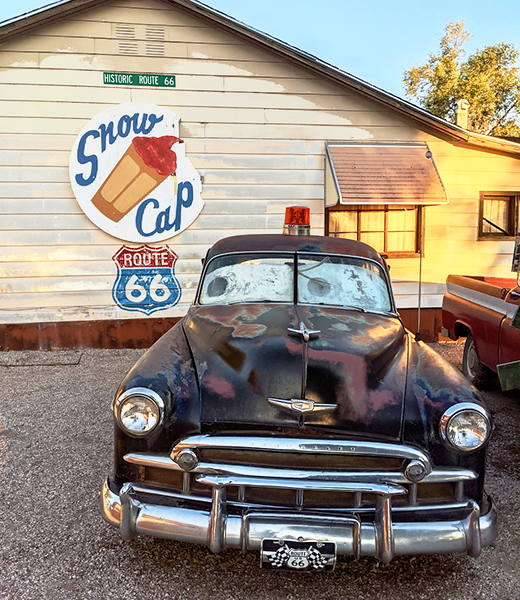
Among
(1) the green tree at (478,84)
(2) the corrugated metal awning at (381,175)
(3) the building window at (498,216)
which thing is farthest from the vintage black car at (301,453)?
(1) the green tree at (478,84)

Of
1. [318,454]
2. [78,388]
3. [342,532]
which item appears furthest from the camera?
[78,388]

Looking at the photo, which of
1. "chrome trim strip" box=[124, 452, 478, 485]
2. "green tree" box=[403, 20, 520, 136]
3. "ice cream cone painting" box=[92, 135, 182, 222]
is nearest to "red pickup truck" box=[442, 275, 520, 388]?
"chrome trim strip" box=[124, 452, 478, 485]

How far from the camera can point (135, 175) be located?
7070mm

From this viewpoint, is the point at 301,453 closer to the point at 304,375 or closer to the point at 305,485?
the point at 305,485

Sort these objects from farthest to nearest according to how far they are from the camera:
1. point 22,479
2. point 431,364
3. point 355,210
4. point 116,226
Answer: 1. point 355,210
2. point 116,226
3. point 22,479
4. point 431,364

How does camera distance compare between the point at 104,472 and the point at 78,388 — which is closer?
the point at 104,472

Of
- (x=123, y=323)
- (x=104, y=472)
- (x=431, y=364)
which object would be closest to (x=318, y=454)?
(x=431, y=364)

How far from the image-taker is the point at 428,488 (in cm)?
234

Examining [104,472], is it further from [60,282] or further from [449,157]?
[449,157]

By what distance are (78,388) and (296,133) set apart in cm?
475

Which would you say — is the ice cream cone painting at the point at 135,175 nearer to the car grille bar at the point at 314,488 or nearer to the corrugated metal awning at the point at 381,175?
the corrugated metal awning at the point at 381,175

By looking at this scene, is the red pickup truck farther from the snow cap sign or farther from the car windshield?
the snow cap sign

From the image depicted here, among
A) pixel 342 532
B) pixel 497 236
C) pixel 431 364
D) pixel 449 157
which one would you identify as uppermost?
pixel 449 157

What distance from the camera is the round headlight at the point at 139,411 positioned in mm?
2350
